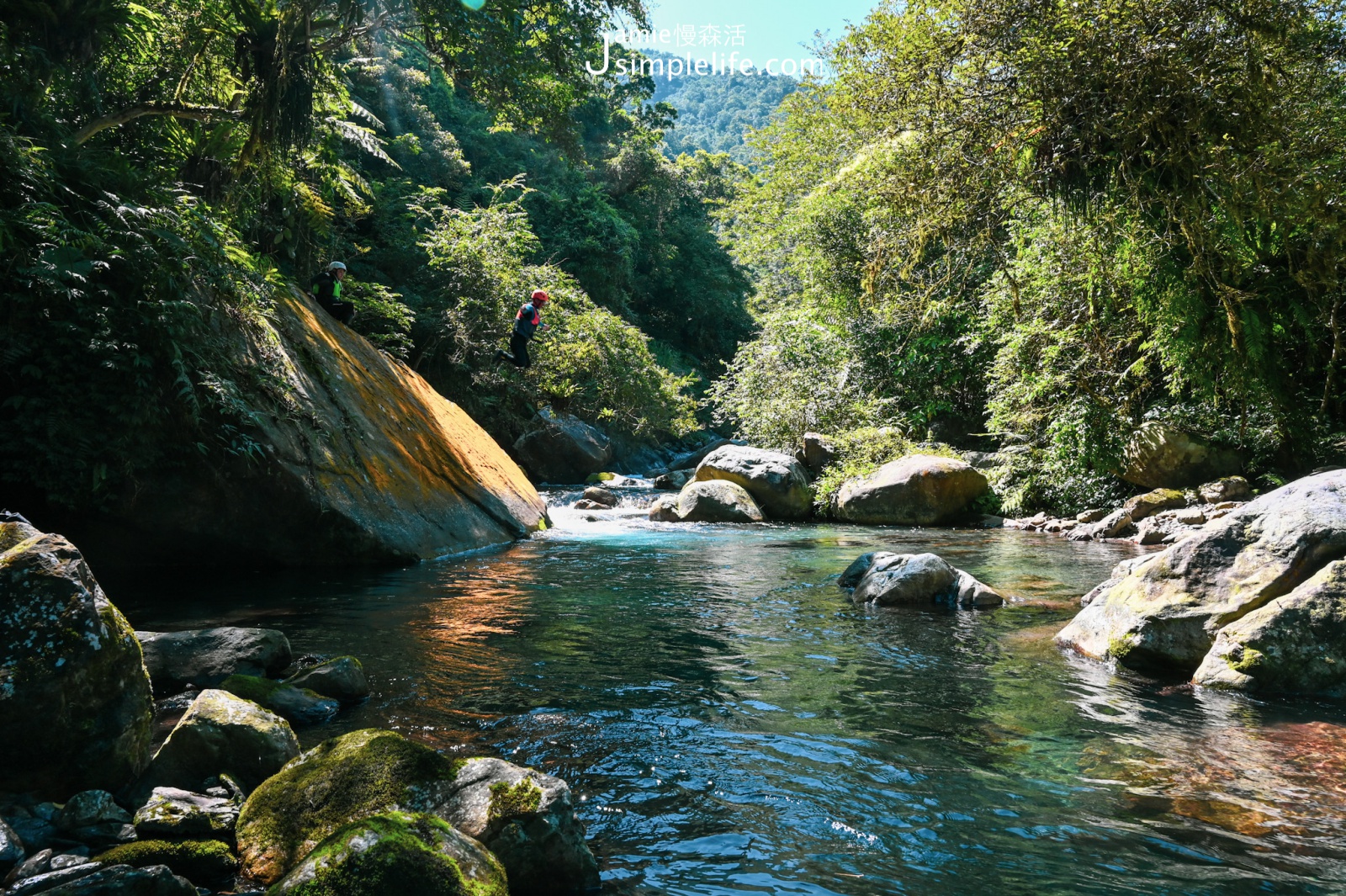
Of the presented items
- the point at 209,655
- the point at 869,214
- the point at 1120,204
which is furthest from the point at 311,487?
the point at 869,214

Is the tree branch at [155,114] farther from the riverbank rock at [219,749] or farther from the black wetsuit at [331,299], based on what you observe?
the riverbank rock at [219,749]

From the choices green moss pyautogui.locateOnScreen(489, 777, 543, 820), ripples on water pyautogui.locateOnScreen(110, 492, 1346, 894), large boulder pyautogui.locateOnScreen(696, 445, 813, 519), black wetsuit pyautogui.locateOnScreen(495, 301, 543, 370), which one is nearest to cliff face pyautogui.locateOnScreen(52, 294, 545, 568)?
ripples on water pyautogui.locateOnScreen(110, 492, 1346, 894)

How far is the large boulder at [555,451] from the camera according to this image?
2161 centimetres

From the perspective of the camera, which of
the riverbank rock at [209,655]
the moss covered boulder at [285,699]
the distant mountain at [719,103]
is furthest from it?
the distant mountain at [719,103]

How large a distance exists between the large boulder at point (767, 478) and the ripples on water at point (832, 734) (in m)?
8.53

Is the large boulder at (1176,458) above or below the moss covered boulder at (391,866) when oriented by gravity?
above

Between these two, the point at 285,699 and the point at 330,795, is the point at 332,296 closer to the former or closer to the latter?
the point at 285,699

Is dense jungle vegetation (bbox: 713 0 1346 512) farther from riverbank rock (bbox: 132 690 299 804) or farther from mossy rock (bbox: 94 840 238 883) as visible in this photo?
mossy rock (bbox: 94 840 238 883)

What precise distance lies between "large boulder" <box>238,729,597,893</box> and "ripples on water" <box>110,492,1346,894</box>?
0.26 metres

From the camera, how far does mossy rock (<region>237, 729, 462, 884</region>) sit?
315 centimetres

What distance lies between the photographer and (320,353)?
1075 cm

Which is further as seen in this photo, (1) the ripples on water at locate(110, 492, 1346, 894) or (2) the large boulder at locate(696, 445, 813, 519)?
(2) the large boulder at locate(696, 445, 813, 519)

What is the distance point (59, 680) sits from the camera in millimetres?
3400

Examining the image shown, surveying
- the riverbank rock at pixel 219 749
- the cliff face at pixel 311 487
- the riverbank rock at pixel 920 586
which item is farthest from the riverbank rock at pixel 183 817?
the riverbank rock at pixel 920 586
